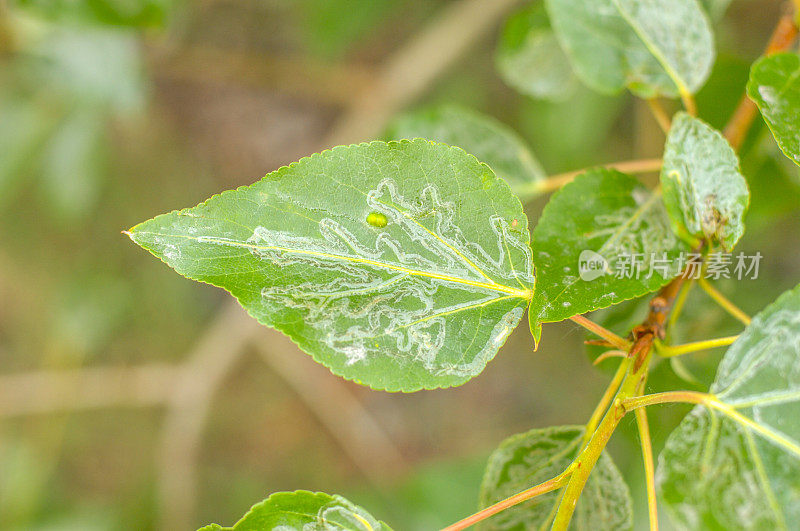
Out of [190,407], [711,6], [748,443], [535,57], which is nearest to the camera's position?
[748,443]

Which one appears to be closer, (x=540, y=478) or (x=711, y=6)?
(x=540, y=478)

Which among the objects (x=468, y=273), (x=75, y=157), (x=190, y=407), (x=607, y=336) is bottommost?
(x=607, y=336)

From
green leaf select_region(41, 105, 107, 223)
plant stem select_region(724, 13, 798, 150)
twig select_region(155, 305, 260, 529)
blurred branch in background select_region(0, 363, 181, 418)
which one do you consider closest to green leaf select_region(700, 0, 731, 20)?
plant stem select_region(724, 13, 798, 150)

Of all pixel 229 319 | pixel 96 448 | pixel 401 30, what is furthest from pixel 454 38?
pixel 96 448

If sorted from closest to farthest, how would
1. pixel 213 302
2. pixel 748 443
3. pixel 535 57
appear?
pixel 748 443 < pixel 535 57 < pixel 213 302

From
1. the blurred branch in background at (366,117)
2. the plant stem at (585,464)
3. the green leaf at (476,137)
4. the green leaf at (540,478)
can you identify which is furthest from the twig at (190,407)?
the plant stem at (585,464)

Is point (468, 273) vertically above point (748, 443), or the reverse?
point (468, 273)

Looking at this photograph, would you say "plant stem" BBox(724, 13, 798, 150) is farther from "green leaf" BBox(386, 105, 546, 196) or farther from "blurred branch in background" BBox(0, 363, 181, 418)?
"blurred branch in background" BBox(0, 363, 181, 418)

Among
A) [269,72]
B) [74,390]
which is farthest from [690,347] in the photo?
[74,390]

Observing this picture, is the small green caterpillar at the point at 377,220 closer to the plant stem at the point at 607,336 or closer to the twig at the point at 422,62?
the plant stem at the point at 607,336

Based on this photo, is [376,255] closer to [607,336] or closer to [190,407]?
[607,336]
